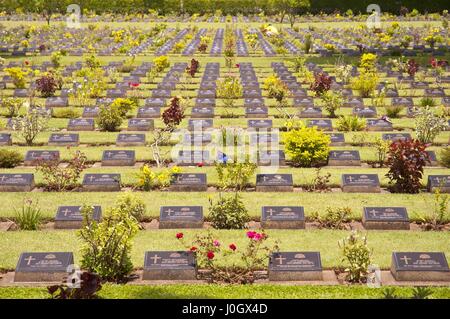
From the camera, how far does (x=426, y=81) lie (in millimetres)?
31062

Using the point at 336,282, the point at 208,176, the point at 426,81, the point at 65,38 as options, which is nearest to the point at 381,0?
the point at 65,38

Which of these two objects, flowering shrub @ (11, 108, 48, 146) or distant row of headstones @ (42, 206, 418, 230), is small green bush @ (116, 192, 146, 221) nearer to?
distant row of headstones @ (42, 206, 418, 230)

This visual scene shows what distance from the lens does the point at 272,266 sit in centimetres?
1079

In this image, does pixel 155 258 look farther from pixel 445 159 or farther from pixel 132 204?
pixel 445 159

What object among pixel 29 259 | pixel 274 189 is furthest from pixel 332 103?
pixel 29 259

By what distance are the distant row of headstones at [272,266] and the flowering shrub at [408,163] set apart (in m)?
4.49

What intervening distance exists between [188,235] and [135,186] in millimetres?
3715

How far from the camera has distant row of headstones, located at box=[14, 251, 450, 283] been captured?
1064cm

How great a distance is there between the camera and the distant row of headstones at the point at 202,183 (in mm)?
15336

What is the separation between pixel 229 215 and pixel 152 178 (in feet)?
10.2

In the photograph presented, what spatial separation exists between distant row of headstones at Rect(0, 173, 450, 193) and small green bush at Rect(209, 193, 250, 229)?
2.10 meters

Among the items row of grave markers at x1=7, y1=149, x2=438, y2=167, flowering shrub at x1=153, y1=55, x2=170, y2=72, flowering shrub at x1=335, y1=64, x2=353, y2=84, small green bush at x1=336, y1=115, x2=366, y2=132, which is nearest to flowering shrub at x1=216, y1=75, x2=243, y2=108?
flowering shrub at x1=335, y1=64, x2=353, y2=84

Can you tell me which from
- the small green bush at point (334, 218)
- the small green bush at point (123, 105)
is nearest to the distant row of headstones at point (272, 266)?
the small green bush at point (334, 218)

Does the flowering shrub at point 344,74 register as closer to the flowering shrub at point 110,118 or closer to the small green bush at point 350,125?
the small green bush at point 350,125
